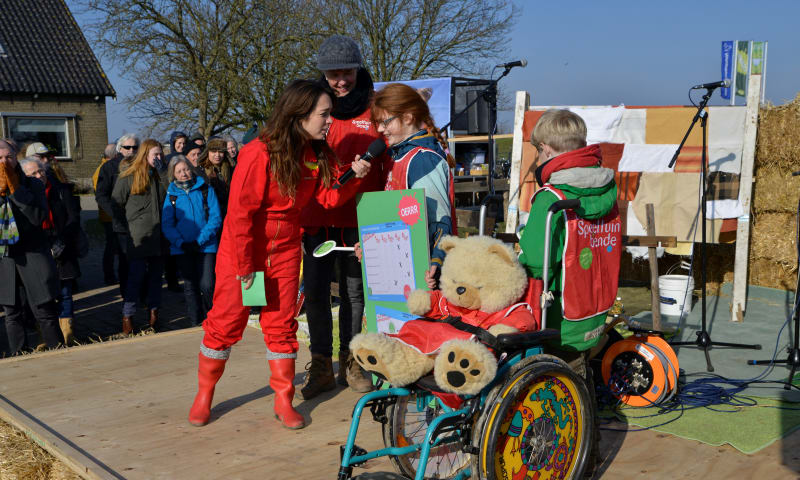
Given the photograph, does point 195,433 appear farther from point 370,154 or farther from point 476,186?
point 476,186

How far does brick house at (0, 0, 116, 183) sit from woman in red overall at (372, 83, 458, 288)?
2493cm

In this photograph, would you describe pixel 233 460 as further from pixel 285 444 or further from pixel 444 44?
pixel 444 44

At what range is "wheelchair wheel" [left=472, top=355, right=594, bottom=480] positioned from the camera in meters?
2.53

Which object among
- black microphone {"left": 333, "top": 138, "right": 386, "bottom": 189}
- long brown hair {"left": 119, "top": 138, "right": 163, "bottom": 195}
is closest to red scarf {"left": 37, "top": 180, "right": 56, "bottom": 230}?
long brown hair {"left": 119, "top": 138, "right": 163, "bottom": 195}

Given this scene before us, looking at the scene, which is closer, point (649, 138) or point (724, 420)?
point (724, 420)

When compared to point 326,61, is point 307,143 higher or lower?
lower

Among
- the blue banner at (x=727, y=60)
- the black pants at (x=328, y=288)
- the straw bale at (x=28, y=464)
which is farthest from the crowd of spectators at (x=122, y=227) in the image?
the blue banner at (x=727, y=60)

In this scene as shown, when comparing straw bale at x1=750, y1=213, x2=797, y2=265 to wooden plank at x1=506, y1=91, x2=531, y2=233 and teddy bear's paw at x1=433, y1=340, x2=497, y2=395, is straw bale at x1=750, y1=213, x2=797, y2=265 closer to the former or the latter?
wooden plank at x1=506, y1=91, x2=531, y2=233

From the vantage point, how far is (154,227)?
22.1 ft

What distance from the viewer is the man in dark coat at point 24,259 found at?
5.34 metres

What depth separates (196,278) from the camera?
671 centimetres

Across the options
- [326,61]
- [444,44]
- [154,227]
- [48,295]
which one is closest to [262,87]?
[444,44]

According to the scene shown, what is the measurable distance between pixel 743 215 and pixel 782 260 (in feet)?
3.79

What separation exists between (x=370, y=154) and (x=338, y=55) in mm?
731
